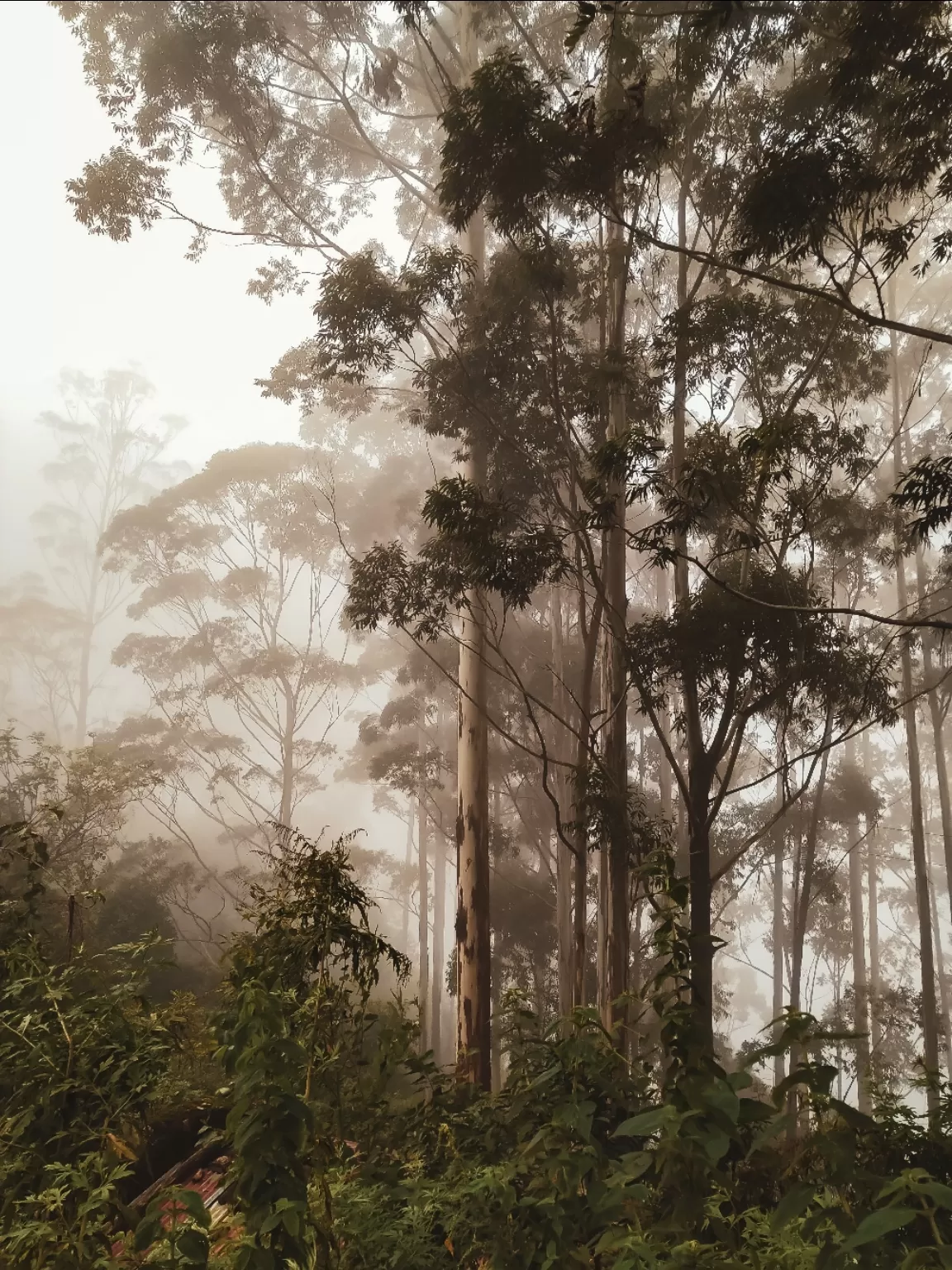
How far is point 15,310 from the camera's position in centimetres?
2362

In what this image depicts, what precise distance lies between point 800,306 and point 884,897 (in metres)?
17.5

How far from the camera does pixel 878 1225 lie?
99 cm

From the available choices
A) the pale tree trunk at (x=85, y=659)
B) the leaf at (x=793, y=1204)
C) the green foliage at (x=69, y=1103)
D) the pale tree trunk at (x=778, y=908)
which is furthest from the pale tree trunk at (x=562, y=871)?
the pale tree trunk at (x=85, y=659)

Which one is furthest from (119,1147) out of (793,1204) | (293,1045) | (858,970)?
(858,970)

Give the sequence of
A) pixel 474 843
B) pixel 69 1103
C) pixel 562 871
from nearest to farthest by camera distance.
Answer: pixel 69 1103 → pixel 474 843 → pixel 562 871

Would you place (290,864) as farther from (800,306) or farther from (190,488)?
(190,488)

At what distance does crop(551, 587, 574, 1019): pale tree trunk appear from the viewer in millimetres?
8105

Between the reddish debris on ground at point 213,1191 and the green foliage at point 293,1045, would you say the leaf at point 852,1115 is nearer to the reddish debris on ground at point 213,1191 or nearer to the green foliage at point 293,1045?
the green foliage at point 293,1045

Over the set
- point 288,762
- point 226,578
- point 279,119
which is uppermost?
point 279,119

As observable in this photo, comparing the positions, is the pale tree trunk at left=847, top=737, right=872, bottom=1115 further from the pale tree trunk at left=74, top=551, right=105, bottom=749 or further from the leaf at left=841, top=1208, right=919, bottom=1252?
the pale tree trunk at left=74, top=551, right=105, bottom=749

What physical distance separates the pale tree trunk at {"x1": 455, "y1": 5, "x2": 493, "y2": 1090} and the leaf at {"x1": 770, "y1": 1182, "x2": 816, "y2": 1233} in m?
4.54

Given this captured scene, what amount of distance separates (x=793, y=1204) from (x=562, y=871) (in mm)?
7943

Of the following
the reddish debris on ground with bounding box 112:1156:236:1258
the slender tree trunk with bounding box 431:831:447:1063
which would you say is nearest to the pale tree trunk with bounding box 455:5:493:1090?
the reddish debris on ground with bounding box 112:1156:236:1258

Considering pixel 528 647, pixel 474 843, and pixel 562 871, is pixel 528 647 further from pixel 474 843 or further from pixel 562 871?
pixel 474 843
